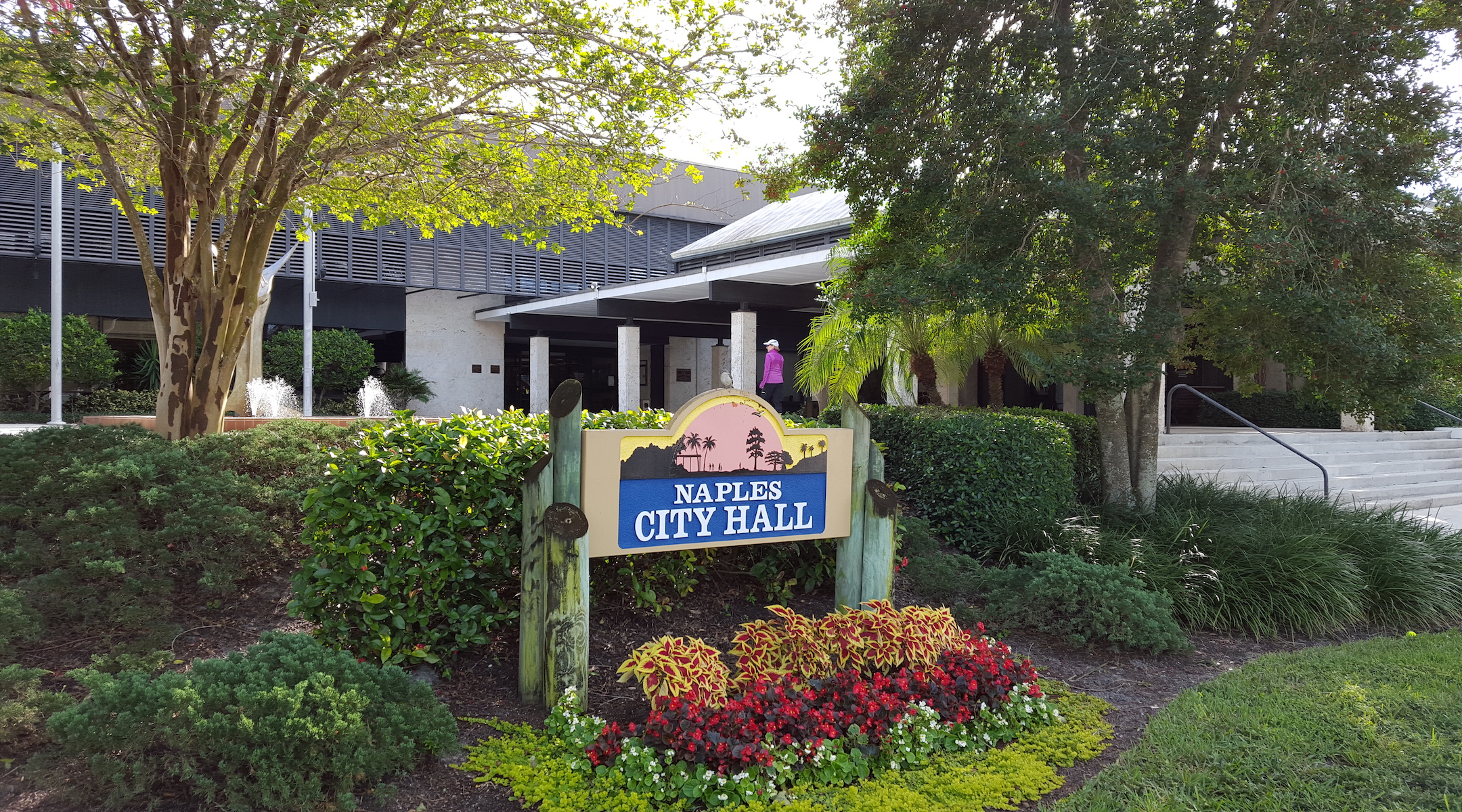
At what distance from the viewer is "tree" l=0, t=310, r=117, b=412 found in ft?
61.5

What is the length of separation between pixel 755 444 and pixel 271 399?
20451mm

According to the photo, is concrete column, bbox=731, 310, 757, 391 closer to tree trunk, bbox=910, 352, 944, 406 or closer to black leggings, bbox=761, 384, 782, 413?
black leggings, bbox=761, 384, 782, 413

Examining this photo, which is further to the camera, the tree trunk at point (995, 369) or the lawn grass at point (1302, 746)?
the tree trunk at point (995, 369)

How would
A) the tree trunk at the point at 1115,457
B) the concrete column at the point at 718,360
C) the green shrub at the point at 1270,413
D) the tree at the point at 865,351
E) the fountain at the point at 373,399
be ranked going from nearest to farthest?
the tree trunk at the point at 1115,457
the tree at the point at 865,351
the green shrub at the point at 1270,413
the fountain at the point at 373,399
the concrete column at the point at 718,360

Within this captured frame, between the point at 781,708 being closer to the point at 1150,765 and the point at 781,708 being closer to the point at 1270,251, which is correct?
the point at 1150,765

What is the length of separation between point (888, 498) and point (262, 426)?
192 inches

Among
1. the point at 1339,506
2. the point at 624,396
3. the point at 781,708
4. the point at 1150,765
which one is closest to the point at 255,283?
the point at 781,708

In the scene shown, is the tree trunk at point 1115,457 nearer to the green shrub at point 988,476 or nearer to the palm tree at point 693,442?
the green shrub at point 988,476

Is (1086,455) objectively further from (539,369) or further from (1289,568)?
(539,369)

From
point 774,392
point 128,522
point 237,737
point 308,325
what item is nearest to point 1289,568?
point 237,737

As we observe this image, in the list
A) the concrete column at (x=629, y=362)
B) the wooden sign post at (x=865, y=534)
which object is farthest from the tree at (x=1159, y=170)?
the concrete column at (x=629, y=362)

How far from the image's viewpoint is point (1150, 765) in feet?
11.2

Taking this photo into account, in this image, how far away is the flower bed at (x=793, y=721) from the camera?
3.17 metres

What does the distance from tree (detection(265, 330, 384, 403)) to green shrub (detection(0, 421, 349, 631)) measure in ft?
58.8
